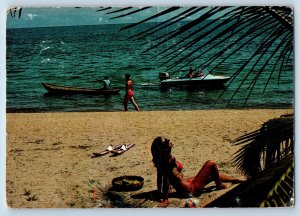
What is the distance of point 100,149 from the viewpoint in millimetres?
4793

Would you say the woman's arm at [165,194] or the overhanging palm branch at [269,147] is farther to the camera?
the woman's arm at [165,194]

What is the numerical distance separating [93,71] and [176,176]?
1.41 meters

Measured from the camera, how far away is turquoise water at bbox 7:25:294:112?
4680 millimetres

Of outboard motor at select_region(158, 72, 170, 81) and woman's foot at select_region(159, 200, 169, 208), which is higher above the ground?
outboard motor at select_region(158, 72, 170, 81)

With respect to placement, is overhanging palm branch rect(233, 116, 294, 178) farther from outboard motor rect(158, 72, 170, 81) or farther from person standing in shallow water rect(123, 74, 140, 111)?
person standing in shallow water rect(123, 74, 140, 111)

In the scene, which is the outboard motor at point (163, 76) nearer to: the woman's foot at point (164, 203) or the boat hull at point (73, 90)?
the boat hull at point (73, 90)

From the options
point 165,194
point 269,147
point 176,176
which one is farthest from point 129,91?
point 269,147

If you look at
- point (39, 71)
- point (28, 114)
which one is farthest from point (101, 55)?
point (28, 114)

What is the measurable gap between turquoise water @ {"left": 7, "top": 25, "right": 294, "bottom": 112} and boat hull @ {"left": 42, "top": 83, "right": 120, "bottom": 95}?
0.05 metres

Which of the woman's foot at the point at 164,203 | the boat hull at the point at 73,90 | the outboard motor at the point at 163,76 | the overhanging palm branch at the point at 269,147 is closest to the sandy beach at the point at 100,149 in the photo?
the woman's foot at the point at 164,203

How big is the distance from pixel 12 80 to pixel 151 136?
1.56 meters

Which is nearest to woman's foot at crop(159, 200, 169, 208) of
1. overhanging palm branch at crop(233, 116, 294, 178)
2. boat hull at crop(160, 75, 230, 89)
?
overhanging palm branch at crop(233, 116, 294, 178)

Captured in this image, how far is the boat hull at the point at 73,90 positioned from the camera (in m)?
4.75

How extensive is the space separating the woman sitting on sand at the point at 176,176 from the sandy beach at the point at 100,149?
0.21 ft
